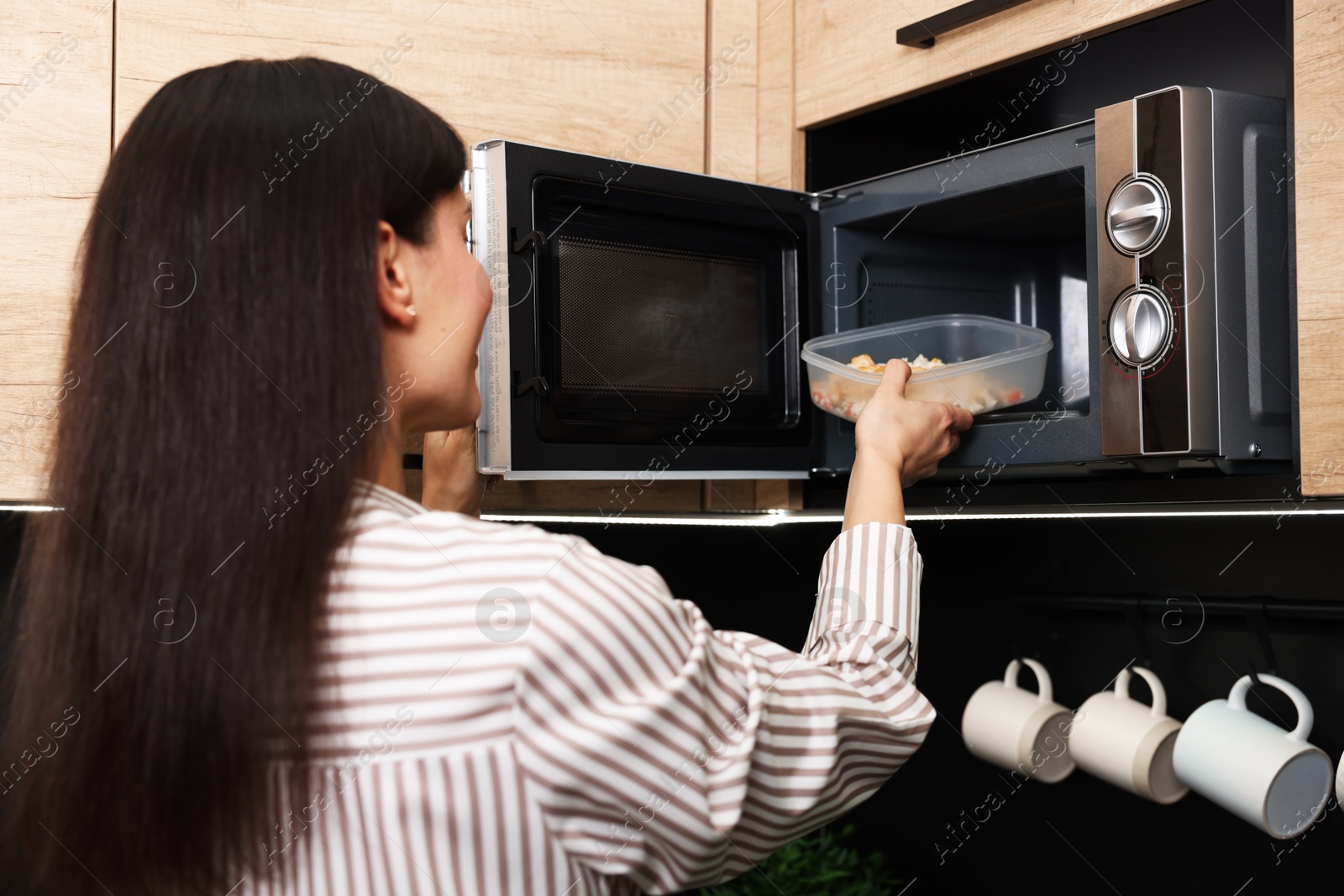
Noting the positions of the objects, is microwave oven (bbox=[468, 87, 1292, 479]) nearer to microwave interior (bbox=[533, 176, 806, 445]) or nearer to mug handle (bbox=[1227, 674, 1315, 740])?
microwave interior (bbox=[533, 176, 806, 445])

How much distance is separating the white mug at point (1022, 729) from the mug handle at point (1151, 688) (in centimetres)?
7

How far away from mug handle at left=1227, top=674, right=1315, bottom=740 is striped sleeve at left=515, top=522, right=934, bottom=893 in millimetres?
498

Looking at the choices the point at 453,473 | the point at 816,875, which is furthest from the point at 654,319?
the point at 816,875

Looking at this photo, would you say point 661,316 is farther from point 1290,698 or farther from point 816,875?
point 816,875

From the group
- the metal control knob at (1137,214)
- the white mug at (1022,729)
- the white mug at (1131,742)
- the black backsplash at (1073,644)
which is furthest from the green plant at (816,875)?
the metal control knob at (1137,214)

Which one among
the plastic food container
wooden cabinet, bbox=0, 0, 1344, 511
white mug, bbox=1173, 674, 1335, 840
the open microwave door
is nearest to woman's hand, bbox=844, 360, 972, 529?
the plastic food container

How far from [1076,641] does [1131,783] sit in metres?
0.20

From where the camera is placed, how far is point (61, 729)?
1.84 ft

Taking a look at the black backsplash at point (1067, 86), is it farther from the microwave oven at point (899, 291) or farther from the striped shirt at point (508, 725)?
the striped shirt at point (508, 725)

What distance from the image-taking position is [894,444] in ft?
2.83

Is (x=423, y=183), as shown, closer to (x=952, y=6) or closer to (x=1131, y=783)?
(x=952, y=6)

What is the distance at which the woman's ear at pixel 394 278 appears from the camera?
1.99ft

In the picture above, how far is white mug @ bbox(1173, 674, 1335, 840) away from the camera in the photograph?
95 cm

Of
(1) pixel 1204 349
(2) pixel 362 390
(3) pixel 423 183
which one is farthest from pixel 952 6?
(2) pixel 362 390
